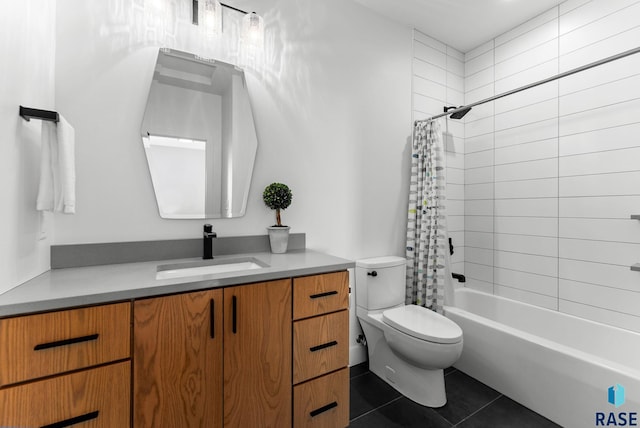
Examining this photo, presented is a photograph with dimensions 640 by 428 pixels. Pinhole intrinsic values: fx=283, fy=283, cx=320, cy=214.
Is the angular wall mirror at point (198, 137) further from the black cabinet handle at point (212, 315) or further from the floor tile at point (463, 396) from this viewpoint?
the floor tile at point (463, 396)

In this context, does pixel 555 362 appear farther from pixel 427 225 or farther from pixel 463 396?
pixel 427 225

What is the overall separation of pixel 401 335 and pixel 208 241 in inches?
49.2

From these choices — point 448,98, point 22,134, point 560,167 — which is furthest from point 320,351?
point 448,98

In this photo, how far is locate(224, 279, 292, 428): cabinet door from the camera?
1127 millimetres

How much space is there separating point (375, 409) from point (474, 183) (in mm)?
2124

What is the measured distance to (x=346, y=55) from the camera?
2.10 meters

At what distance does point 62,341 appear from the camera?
0.85m

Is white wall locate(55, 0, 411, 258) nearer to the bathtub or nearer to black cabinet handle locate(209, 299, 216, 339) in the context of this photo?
black cabinet handle locate(209, 299, 216, 339)

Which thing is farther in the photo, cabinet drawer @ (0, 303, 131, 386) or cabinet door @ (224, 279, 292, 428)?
cabinet door @ (224, 279, 292, 428)

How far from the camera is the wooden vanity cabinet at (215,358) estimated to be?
98 cm

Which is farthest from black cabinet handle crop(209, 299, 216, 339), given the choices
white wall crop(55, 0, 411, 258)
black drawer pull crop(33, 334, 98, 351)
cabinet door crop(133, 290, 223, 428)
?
white wall crop(55, 0, 411, 258)

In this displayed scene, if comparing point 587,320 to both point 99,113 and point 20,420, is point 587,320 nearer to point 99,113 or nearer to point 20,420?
point 20,420

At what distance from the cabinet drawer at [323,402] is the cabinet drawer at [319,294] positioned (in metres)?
0.33

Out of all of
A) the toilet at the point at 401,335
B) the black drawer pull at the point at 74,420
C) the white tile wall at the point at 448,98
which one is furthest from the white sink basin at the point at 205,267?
the white tile wall at the point at 448,98
